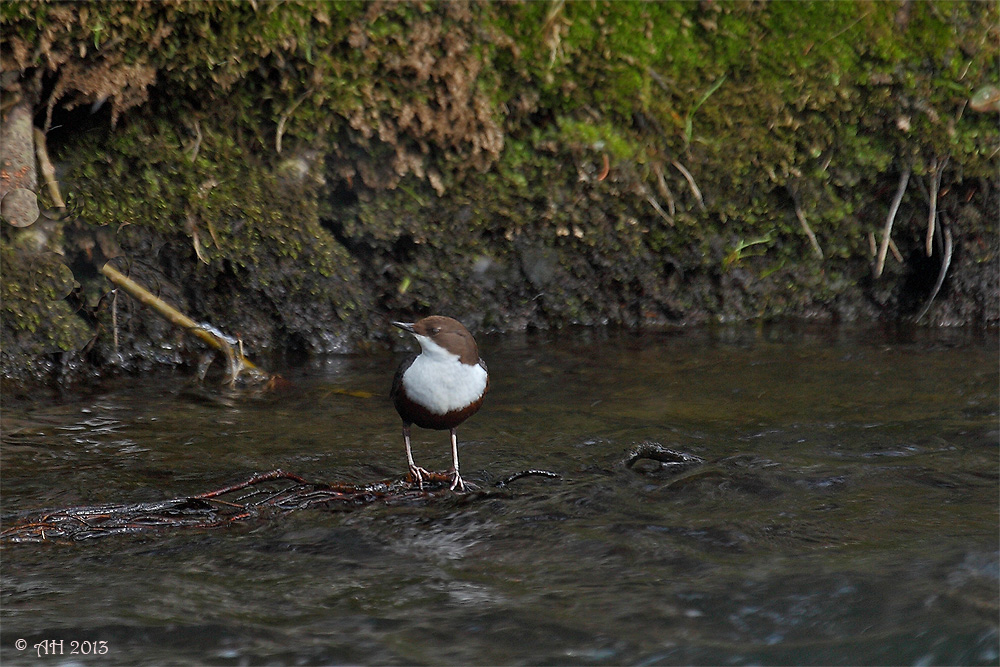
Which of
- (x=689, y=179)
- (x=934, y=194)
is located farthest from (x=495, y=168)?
(x=934, y=194)

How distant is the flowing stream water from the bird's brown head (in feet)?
1.78

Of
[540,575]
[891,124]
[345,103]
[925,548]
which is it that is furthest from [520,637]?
[891,124]

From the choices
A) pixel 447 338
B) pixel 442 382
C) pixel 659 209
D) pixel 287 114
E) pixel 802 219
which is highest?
pixel 287 114

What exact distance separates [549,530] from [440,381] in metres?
0.72

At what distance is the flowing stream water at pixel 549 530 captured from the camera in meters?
2.41

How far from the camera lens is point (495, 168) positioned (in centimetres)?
554

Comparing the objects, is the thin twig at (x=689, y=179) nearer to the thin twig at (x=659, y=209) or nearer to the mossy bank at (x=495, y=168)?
the mossy bank at (x=495, y=168)

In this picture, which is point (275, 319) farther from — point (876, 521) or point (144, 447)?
point (876, 521)

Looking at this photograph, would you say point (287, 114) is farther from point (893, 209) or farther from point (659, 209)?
point (893, 209)

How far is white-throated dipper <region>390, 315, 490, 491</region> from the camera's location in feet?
11.2

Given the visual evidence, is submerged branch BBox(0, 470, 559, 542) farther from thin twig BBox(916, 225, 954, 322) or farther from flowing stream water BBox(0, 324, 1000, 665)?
thin twig BBox(916, 225, 954, 322)

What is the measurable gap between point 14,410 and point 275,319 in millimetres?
1614

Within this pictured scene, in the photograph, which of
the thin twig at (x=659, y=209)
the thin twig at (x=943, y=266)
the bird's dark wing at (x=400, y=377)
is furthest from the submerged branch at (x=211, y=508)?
the thin twig at (x=943, y=266)

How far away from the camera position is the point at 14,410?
175 inches
